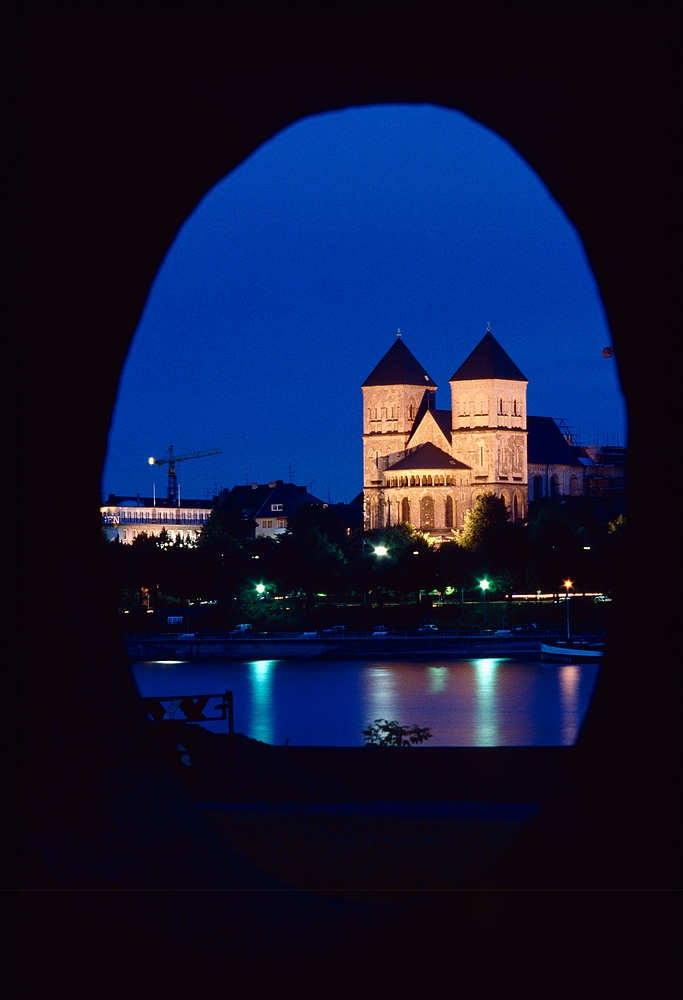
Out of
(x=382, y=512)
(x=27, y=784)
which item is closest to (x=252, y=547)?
(x=382, y=512)

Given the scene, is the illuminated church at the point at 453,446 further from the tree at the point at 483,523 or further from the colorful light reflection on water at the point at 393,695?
the colorful light reflection on water at the point at 393,695

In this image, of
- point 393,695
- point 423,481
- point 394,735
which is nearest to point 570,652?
point 393,695

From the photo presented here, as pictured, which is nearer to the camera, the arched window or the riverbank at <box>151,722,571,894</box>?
the riverbank at <box>151,722,571,894</box>

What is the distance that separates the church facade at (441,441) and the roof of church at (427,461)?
6cm

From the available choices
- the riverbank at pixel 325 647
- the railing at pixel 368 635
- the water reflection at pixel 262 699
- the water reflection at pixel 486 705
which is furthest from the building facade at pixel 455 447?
the water reflection at pixel 486 705

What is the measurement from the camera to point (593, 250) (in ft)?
15.8

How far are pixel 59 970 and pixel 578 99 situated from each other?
11.0ft

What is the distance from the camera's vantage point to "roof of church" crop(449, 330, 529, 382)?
8462 cm

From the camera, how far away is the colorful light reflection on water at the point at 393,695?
30828 millimetres

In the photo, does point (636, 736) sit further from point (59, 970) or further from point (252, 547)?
point (252, 547)

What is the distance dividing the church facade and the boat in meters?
31.8

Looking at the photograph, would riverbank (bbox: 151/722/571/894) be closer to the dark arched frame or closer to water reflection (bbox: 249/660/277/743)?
the dark arched frame

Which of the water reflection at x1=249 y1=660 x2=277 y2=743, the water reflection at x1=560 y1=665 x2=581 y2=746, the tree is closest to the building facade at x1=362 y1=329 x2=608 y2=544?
the tree

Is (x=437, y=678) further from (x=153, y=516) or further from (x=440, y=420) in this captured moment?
(x=153, y=516)
